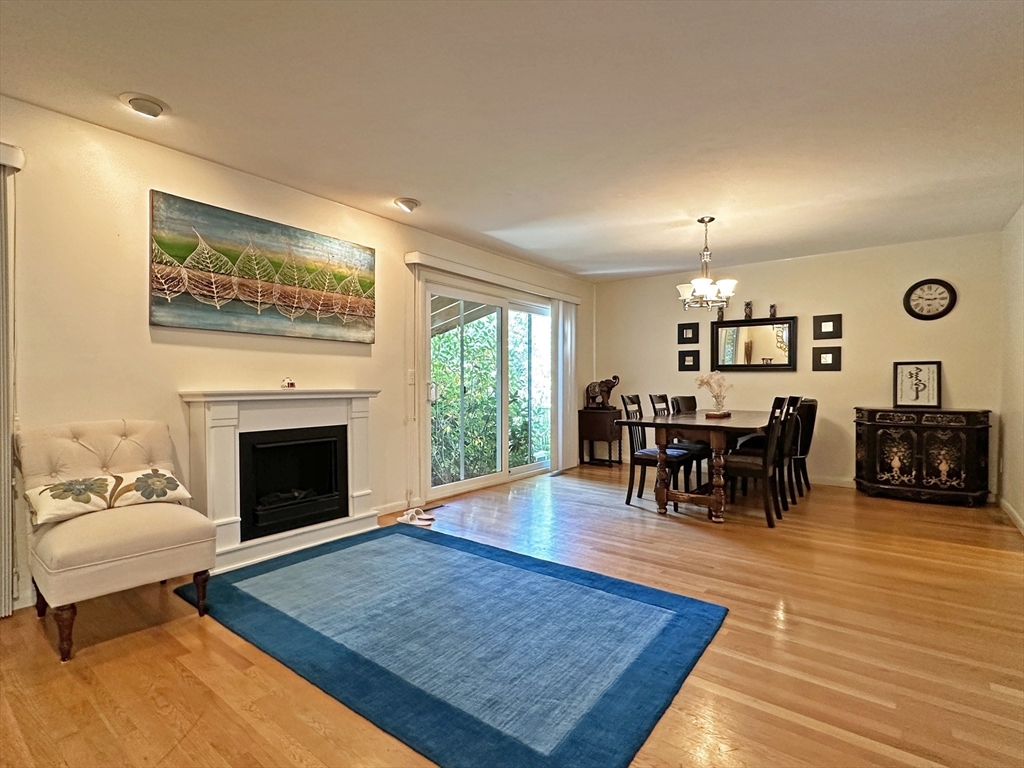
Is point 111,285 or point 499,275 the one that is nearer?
point 111,285

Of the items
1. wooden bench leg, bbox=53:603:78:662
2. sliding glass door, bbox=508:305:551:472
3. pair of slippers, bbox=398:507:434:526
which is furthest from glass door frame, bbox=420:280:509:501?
wooden bench leg, bbox=53:603:78:662

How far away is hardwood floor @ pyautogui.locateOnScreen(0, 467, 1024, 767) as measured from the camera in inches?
59.8

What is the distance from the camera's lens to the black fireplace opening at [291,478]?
3.16 metres

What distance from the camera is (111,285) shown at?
2.73m

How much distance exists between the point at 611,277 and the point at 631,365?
1205 mm

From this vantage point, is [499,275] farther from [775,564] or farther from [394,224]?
[775,564]

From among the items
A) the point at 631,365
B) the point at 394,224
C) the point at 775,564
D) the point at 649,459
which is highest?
the point at 394,224

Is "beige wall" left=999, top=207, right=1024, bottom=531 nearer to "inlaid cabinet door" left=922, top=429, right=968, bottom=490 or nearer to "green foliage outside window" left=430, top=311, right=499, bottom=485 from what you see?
"inlaid cabinet door" left=922, top=429, right=968, bottom=490

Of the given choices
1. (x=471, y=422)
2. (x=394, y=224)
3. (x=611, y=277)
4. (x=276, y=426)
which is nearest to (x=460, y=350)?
(x=471, y=422)

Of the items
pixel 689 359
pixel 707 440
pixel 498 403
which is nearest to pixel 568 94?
pixel 707 440

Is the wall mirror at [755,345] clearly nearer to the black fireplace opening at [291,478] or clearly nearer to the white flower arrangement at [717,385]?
the white flower arrangement at [717,385]

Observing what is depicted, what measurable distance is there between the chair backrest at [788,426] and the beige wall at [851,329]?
1405mm

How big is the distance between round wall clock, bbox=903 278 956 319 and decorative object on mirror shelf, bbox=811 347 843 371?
0.71 m

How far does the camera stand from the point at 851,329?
5270mm
